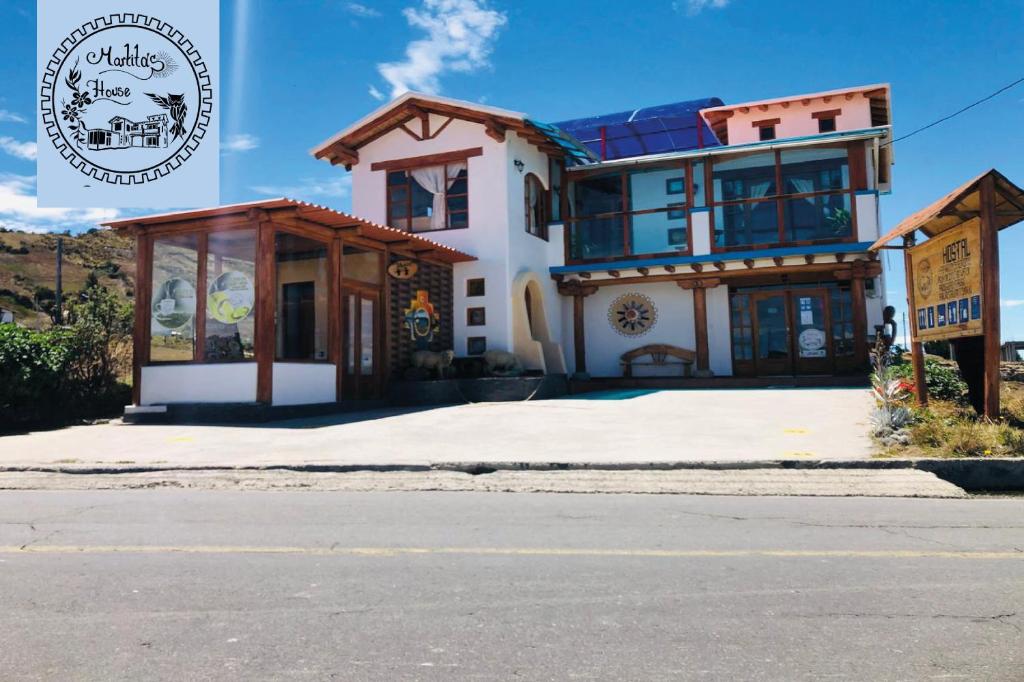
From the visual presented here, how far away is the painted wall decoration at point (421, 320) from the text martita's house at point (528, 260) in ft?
0.18

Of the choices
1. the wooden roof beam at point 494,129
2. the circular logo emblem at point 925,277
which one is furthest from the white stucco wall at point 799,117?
the circular logo emblem at point 925,277

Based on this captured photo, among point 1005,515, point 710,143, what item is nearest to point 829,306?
point 710,143

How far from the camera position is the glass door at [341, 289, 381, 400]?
→ 613 inches

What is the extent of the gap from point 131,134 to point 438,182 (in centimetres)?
737

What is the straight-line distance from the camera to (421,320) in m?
17.5

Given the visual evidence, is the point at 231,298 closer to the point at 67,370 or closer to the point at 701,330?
the point at 67,370

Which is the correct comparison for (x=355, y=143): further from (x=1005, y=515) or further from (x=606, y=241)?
(x=1005, y=515)

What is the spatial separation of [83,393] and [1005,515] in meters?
14.1

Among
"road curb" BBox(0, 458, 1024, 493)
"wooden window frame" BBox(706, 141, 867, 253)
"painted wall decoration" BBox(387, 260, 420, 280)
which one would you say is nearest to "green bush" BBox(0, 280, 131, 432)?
"road curb" BBox(0, 458, 1024, 493)

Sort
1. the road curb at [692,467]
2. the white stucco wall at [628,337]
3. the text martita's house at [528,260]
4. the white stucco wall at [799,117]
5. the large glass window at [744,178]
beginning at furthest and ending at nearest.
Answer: the white stucco wall at [799,117] < the white stucco wall at [628,337] < the large glass window at [744,178] < the text martita's house at [528,260] < the road curb at [692,467]

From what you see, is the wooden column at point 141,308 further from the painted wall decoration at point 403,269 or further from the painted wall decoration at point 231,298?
the painted wall decoration at point 403,269

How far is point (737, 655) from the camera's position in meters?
3.10

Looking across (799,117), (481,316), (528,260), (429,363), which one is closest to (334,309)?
(429,363)

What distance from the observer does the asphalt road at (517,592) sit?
3062mm
